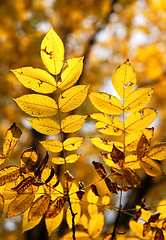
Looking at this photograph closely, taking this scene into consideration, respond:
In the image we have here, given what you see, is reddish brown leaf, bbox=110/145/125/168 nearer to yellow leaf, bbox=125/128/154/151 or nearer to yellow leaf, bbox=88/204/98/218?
yellow leaf, bbox=125/128/154/151

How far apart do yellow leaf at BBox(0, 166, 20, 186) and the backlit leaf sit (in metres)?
0.25

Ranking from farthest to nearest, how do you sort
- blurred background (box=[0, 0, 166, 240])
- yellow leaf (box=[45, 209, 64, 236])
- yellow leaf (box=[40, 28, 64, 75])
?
blurred background (box=[0, 0, 166, 240]) → yellow leaf (box=[45, 209, 64, 236]) → yellow leaf (box=[40, 28, 64, 75])

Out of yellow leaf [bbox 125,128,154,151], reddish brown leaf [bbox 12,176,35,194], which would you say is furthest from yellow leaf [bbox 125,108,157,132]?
reddish brown leaf [bbox 12,176,35,194]

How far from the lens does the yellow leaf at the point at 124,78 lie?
0.51 metres

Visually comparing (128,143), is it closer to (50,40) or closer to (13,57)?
(50,40)

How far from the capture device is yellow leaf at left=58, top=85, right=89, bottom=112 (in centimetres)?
50

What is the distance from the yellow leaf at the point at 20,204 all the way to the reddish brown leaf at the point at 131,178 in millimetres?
186

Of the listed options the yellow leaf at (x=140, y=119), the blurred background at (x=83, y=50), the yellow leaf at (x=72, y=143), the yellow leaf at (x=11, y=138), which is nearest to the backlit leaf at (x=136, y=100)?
the yellow leaf at (x=140, y=119)

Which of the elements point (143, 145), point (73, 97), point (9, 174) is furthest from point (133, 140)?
point (9, 174)

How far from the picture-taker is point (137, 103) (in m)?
0.53

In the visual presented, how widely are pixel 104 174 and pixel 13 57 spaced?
119 inches

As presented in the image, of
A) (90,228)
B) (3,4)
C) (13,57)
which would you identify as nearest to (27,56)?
(13,57)

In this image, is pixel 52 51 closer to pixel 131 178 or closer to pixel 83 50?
pixel 131 178

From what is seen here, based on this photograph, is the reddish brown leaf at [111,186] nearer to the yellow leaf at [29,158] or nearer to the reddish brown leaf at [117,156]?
the reddish brown leaf at [117,156]
